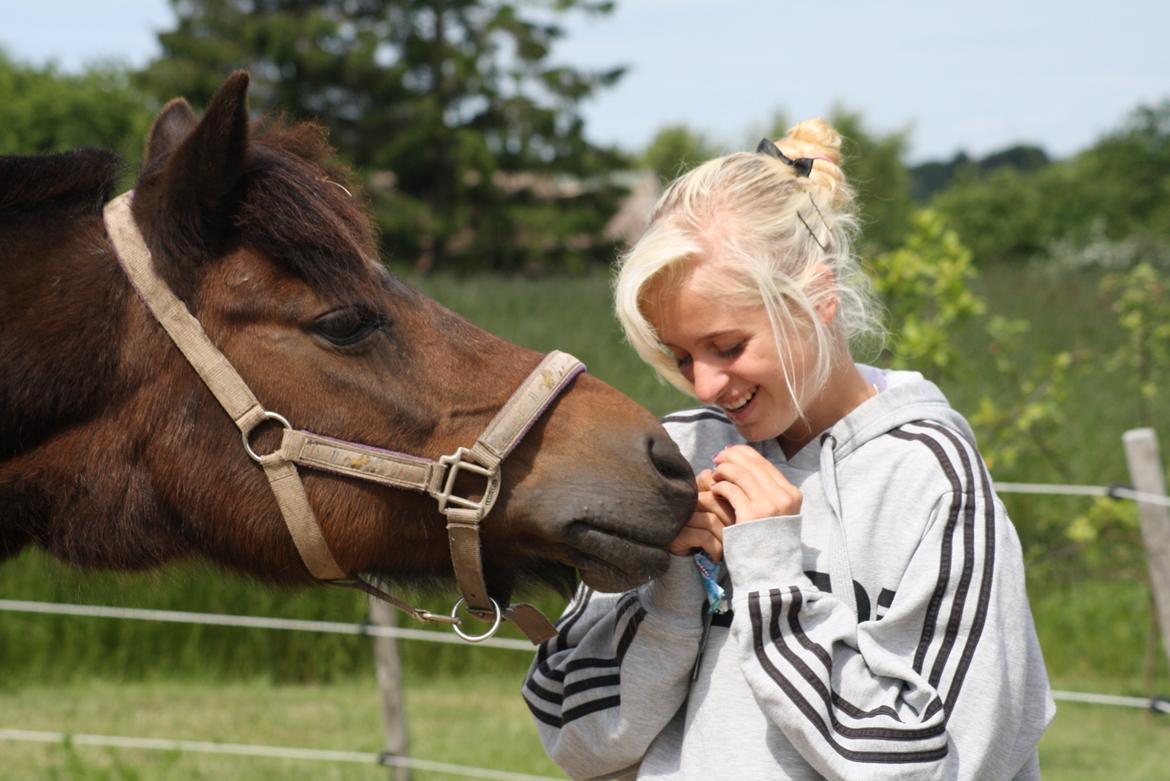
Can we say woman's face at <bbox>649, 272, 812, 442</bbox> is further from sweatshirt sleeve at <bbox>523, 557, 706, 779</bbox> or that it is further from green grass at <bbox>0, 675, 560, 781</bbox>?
green grass at <bbox>0, 675, 560, 781</bbox>

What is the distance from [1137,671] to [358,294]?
6528mm

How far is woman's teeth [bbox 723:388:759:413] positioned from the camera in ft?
6.19

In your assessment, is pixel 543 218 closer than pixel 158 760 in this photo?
No

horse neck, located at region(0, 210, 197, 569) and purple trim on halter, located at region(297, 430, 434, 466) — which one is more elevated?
horse neck, located at region(0, 210, 197, 569)

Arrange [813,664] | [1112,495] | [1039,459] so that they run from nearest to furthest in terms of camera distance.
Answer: [813,664] < [1112,495] < [1039,459]

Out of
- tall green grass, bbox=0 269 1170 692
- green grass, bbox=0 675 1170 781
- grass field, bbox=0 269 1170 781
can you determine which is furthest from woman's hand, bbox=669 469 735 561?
tall green grass, bbox=0 269 1170 692

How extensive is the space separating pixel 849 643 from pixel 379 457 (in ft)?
2.82

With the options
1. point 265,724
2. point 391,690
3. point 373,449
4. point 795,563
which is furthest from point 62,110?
point 795,563

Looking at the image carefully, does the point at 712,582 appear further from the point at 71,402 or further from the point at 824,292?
the point at 71,402

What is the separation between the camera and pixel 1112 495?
410 centimetres

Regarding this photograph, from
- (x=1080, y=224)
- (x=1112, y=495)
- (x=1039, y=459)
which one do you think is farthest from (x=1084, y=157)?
(x=1112, y=495)

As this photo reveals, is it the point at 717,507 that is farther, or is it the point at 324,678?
the point at 324,678

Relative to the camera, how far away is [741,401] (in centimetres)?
190

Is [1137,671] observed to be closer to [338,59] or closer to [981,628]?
[981,628]
